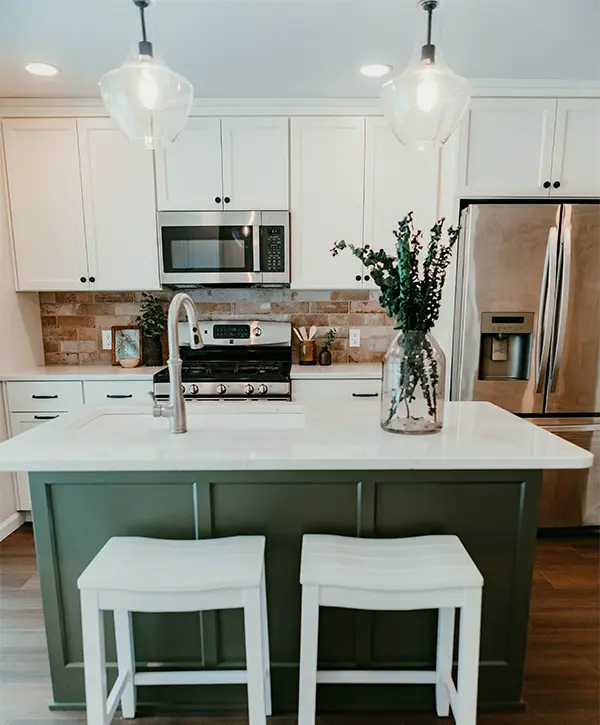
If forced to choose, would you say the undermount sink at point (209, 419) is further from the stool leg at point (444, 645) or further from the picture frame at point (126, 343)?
the picture frame at point (126, 343)

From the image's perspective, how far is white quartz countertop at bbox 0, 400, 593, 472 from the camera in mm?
1212

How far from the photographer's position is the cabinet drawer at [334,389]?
2762mm

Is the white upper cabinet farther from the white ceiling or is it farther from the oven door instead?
the white ceiling

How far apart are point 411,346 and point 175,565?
937 mm

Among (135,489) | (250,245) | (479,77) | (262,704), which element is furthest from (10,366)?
(479,77)

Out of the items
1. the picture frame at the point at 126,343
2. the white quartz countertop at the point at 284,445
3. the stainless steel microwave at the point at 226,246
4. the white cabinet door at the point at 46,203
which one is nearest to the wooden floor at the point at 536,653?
the white quartz countertop at the point at 284,445

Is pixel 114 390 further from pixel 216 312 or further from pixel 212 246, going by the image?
pixel 212 246

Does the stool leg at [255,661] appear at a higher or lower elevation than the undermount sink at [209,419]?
lower

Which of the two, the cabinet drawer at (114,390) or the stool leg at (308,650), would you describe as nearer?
the stool leg at (308,650)

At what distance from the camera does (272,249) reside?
2.80 meters

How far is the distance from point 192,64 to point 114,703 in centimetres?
271

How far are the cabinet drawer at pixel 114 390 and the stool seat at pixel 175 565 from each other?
157cm

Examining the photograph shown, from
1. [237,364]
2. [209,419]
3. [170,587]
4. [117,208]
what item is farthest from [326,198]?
[170,587]

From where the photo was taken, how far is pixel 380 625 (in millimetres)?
1445
